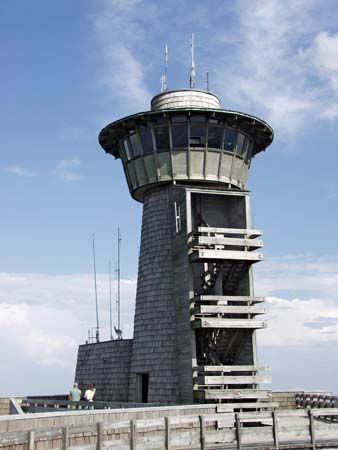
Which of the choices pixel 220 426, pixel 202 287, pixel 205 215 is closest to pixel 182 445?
pixel 220 426

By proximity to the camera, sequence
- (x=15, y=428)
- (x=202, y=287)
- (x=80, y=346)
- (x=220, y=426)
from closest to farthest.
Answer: (x=15, y=428), (x=220, y=426), (x=202, y=287), (x=80, y=346)

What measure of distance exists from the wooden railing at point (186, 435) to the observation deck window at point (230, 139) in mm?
18185

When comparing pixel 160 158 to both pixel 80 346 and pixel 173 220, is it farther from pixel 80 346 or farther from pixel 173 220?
pixel 80 346

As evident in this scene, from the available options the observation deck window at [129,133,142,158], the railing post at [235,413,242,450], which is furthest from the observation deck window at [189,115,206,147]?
the railing post at [235,413,242,450]

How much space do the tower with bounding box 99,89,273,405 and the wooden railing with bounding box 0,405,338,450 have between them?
10.3 m

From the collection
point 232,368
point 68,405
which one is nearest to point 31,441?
point 232,368

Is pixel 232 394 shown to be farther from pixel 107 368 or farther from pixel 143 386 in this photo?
pixel 107 368

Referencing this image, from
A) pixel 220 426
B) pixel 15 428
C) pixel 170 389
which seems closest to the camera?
pixel 15 428

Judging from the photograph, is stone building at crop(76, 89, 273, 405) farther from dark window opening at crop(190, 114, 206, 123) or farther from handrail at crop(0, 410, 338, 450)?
handrail at crop(0, 410, 338, 450)

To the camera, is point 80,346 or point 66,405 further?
point 80,346

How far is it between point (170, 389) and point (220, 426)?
514 inches

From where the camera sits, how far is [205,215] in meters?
37.2

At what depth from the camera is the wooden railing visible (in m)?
17.4

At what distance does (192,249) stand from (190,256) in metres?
0.44
